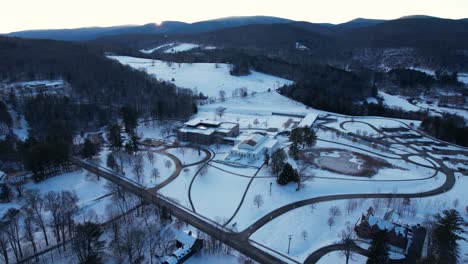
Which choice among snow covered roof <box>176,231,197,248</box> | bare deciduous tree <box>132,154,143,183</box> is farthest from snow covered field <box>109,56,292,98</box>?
snow covered roof <box>176,231,197,248</box>

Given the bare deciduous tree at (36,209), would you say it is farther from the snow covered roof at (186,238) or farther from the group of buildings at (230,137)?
the group of buildings at (230,137)

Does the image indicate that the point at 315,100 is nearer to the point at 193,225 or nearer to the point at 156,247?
the point at 193,225

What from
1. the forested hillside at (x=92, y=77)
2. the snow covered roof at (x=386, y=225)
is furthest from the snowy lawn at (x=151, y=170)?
the snow covered roof at (x=386, y=225)

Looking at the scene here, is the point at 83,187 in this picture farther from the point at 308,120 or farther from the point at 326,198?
the point at 308,120

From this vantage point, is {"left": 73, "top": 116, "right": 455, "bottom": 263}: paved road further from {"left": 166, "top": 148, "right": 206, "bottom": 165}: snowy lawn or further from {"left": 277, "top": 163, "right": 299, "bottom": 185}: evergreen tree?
{"left": 166, "top": 148, "right": 206, "bottom": 165}: snowy lawn

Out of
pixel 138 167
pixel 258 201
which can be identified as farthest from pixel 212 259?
pixel 138 167

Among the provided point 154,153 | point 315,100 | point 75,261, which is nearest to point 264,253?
point 75,261
